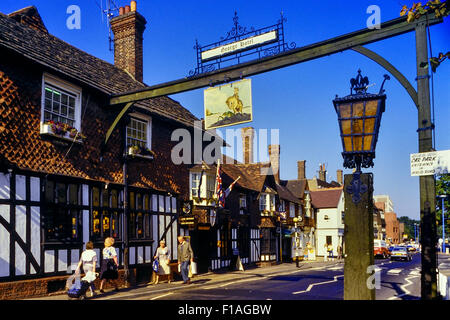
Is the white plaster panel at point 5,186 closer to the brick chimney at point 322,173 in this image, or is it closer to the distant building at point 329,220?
the distant building at point 329,220

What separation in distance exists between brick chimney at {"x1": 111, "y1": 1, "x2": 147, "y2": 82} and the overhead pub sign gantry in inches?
269

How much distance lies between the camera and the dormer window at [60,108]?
13311mm

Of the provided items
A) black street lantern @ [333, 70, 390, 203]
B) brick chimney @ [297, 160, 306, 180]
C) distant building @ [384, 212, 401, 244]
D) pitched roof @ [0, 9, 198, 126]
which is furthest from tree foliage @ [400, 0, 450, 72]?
distant building @ [384, 212, 401, 244]

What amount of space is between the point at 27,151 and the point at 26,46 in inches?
128

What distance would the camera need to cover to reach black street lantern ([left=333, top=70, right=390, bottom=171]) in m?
6.38

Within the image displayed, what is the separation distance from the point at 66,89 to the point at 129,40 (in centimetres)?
760

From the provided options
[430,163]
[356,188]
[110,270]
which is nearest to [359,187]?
[356,188]

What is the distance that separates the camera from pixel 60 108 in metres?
14.1

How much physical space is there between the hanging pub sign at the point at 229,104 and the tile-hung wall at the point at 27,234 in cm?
518

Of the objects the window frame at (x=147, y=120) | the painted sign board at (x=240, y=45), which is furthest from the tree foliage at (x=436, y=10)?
the window frame at (x=147, y=120)

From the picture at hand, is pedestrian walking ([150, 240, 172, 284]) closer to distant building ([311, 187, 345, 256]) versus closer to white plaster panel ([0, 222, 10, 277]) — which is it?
white plaster panel ([0, 222, 10, 277])

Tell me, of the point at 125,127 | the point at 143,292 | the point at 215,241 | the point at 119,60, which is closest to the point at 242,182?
the point at 215,241

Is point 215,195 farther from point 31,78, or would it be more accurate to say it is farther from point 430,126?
point 430,126

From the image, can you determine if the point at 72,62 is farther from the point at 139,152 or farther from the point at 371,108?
the point at 371,108
